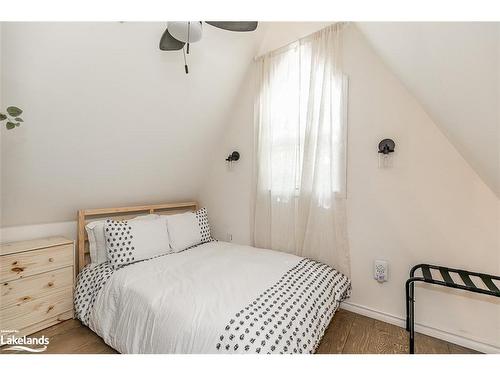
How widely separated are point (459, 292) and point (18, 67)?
316cm

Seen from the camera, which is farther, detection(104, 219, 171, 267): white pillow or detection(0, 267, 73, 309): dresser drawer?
detection(104, 219, 171, 267): white pillow

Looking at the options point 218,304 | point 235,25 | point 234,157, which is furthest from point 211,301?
point 234,157

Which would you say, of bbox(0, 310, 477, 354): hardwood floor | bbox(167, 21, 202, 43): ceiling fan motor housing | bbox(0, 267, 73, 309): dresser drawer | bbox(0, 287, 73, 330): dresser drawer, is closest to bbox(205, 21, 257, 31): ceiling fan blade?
bbox(167, 21, 202, 43): ceiling fan motor housing

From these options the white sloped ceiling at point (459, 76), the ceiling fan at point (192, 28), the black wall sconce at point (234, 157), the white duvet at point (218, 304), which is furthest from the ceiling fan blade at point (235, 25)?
the black wall sconce at point (234, 157)

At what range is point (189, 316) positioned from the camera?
124 cm

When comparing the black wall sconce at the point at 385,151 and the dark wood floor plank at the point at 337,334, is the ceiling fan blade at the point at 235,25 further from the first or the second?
the dark wood floor plank at the point at 337,334

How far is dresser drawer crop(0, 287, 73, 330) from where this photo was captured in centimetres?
167

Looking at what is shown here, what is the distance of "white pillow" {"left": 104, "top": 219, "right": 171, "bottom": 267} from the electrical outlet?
1824 mm

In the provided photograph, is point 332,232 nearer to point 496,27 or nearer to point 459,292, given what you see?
point 459,292

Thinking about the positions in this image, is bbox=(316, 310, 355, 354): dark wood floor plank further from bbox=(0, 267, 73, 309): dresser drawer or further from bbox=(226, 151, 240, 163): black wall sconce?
bbox=(0, 267, 73, 309): dresser drawer

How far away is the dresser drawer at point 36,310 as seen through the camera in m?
1.67

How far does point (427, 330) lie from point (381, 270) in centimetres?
49
